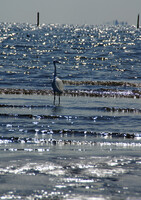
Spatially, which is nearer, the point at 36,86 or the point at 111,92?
the point at 111,92

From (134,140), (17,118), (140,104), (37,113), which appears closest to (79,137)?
(134,140)

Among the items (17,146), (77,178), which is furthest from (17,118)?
(77,178)

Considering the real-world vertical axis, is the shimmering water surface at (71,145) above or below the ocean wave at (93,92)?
below

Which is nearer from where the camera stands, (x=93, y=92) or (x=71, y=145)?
(x=71, y=145)

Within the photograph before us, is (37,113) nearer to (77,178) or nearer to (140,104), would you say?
(140,104)

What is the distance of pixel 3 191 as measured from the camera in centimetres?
728

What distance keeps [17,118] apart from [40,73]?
2281 cm

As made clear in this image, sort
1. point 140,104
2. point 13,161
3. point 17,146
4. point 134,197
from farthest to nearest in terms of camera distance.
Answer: point 140,104 < point 17,146 < point 13,161 < point 134,197

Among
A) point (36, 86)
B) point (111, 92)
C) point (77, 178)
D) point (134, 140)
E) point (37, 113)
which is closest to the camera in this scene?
point (77, 178)

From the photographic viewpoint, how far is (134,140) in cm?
1218

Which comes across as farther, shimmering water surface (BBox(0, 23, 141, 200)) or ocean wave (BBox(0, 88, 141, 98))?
ocean wave (BBox(0, 88, 141, 98))

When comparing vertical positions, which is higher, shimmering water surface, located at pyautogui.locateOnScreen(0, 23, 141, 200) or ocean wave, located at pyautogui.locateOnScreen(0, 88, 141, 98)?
ocean wave, located at pyautogui.locateOnScreen(0, 88, 141, 98)

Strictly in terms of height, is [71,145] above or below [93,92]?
below

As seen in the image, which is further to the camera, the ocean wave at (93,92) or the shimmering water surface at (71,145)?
the ocean wave at (93,92)
